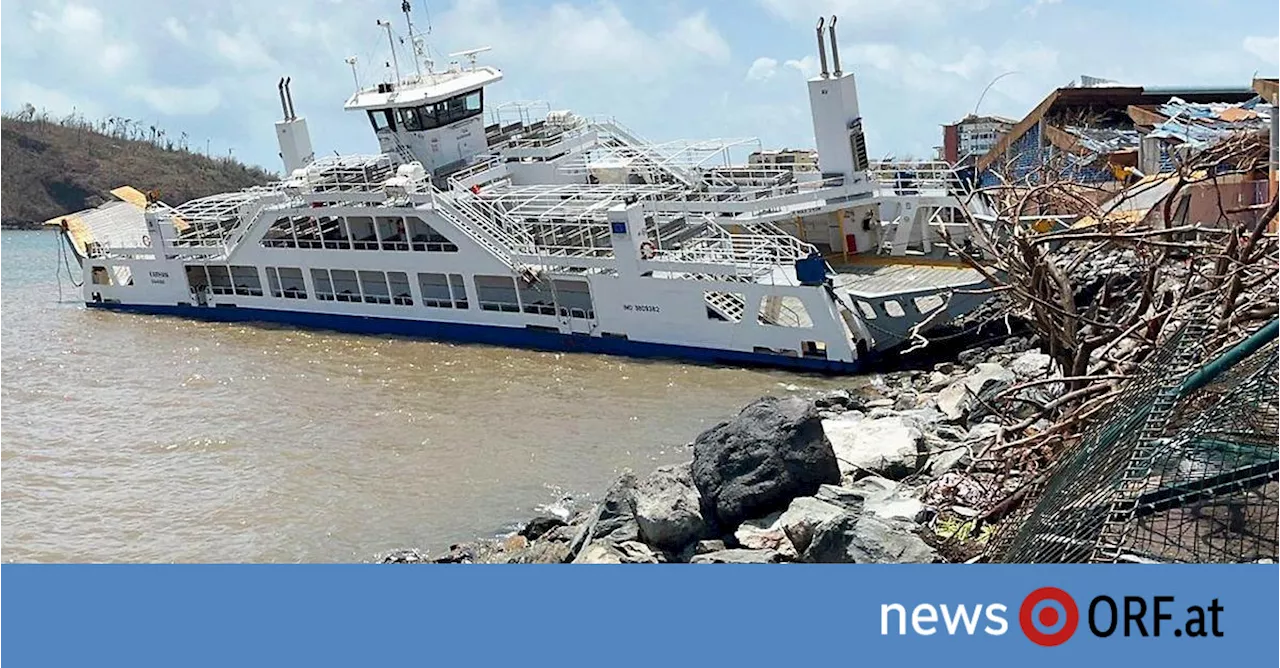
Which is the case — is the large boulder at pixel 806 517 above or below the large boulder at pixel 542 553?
above

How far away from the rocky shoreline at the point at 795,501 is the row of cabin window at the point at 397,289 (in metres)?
11.0

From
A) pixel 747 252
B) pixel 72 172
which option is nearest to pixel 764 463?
pixel 747 252

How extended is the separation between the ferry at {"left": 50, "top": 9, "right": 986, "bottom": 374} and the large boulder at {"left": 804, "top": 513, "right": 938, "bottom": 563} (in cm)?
987

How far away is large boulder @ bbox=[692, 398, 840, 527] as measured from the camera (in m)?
11.4

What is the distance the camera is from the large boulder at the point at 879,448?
42.0ft

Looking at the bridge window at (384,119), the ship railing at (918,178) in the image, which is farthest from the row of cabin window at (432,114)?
the ship railing at (918,178)

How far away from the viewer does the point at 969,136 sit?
128 feet

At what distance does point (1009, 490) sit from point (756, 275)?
44.2ft

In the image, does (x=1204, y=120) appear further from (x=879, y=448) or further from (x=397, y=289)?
(x=879, y=448)

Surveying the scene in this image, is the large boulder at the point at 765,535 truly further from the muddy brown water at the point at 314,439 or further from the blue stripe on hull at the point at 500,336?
the blue stripe on hull at the point at 500,336

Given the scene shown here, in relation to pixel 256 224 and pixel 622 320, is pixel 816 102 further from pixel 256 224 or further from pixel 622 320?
pixel 256 224

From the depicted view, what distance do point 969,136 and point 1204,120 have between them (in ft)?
33.8

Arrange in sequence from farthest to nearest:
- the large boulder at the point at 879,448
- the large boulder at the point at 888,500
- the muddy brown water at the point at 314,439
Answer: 1. the muddy brown water at the point at 314,439
2. the large boulder at the point at 879,448
3. the large boulder at the point at 888,500

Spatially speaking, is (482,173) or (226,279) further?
(226,279)
